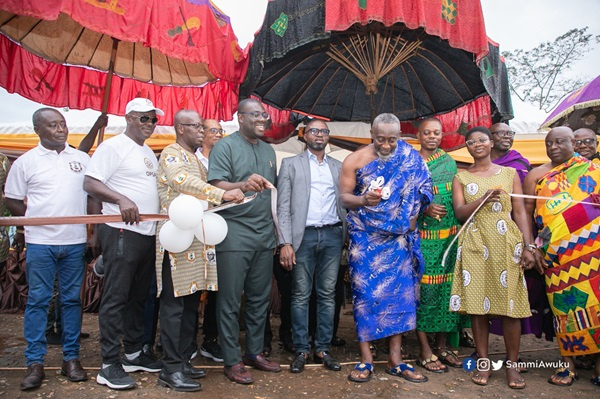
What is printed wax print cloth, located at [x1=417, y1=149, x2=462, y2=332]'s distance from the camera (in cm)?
404

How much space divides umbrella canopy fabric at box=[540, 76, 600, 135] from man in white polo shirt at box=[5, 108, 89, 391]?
5.83 m

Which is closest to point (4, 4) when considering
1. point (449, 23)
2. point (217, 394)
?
point (217, 394)

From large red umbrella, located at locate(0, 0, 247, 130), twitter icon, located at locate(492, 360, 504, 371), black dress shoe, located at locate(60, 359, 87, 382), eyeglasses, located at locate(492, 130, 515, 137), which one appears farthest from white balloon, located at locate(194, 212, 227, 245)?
eyeglasses, located at locate(492, 130, 515, 137)

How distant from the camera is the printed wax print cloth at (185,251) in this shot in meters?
3.24

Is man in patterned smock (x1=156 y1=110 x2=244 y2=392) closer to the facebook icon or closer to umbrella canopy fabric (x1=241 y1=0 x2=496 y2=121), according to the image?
umbrella canopy fabric (x1=241 y1=0 x2=496 y2=121)

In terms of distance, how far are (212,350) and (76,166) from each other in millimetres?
2053

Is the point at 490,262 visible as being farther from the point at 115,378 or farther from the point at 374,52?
the point at 115,378

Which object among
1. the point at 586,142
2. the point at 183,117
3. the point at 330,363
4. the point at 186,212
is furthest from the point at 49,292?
the point at 586,142

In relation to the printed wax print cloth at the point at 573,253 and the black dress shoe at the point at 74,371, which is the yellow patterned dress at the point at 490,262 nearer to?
the printed wax print cloth at the point at 573,253

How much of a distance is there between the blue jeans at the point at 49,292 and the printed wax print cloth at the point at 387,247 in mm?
2250

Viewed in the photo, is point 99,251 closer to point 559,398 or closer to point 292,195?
point 292,195

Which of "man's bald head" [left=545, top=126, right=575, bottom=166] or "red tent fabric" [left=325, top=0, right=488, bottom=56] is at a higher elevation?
"red tent fabric" [left=325, top=0, right=488, bottom=56]

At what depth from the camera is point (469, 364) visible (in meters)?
3.95

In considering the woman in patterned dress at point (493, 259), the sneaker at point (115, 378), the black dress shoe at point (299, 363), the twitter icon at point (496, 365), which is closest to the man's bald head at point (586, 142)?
the woman in patterned dress at point (493, 259)
